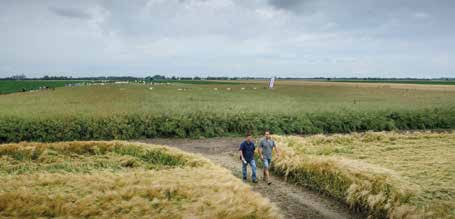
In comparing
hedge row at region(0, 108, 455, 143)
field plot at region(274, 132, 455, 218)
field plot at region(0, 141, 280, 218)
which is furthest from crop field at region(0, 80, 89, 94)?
field plot at region(0, 141, 280, 218)

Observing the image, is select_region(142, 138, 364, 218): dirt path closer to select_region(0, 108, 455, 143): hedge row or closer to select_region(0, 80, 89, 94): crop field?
select_region(0, 108, 455, 143): hedge row

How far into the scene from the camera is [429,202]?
9430 millimetres

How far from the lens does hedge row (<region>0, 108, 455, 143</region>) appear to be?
24234 mm

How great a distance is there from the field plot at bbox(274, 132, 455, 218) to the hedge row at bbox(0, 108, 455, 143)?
8.62 meters

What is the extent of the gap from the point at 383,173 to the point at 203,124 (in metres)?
16.9

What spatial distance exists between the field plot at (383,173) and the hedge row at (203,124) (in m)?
8.62

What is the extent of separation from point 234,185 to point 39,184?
4731 mm

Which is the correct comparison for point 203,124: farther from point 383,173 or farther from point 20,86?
point 20,86

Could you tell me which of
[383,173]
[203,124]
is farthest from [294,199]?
[203,124]

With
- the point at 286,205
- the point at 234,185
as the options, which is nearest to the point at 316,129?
the point at 286,205

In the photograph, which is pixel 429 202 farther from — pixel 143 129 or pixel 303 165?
pixel 143 129

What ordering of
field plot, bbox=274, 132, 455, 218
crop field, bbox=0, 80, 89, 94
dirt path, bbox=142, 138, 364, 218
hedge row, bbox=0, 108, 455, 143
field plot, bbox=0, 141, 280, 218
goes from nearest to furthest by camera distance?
1. field plot, bbox=0, 141, 280, 218
2. field plot, bbox=274, 132, 455, 218
3. dirt path, bbox=142, 138, 364, 218
4. hedge row, bbox=0, 108, 455, 143
5. crop field, bbox=0, 80, 89, 94

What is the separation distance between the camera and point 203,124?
27.1m

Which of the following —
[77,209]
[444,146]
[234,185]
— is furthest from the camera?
[444,146]
